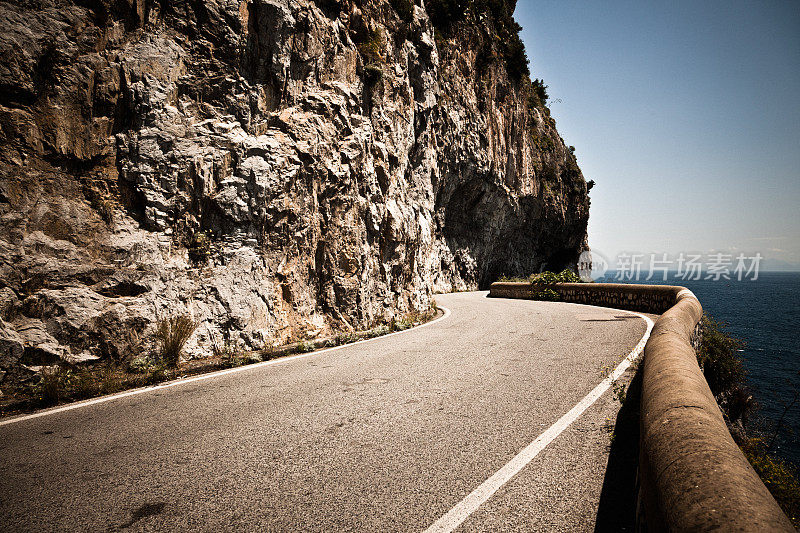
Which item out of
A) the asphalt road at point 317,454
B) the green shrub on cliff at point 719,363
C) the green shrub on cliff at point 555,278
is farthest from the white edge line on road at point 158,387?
the green shrub on cliff at point 555,278

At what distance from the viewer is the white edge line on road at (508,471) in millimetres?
2414

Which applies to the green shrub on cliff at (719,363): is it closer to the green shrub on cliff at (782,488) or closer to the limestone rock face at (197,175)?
the green shrub on cliff at (782,488)

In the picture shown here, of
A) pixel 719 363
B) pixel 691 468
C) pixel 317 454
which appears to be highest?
pixel 691 468

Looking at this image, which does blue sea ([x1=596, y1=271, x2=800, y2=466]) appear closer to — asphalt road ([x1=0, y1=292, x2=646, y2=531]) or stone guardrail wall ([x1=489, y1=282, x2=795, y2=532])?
asphalt road ([x1=0, y1=292, x2=646, y2=531])

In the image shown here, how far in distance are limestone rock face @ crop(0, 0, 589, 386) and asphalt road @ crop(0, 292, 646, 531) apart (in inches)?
76.9

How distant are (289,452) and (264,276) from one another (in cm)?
529

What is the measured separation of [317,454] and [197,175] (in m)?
6.36

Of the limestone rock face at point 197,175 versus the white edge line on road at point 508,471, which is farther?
the limestone rock face at point 197,175

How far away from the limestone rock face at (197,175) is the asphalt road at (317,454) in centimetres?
195

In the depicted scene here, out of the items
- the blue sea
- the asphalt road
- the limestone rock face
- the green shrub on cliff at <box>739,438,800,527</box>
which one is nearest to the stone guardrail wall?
the asphalt road

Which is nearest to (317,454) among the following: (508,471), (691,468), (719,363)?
(508,471)

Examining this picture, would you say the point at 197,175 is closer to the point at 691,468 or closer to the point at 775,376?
the point at 691,468

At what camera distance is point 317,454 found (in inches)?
132

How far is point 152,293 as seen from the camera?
6398mm
